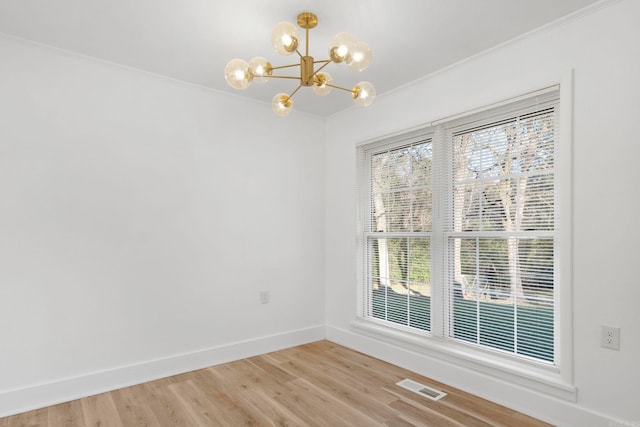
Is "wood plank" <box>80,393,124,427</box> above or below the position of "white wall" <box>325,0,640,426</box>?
below

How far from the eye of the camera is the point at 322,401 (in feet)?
8.68

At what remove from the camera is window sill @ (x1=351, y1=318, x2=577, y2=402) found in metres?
2.32

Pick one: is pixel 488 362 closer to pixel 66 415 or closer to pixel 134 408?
pixel 134 408

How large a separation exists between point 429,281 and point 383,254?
1.94 feet

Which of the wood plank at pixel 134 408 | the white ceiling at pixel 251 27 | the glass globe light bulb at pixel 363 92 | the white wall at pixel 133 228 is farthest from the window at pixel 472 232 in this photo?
the wood plank at pixel 134 408

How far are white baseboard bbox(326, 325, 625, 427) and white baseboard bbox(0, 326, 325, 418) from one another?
0.82m

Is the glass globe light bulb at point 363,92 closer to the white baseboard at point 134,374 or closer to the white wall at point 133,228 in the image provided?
the white wall at point 133,228

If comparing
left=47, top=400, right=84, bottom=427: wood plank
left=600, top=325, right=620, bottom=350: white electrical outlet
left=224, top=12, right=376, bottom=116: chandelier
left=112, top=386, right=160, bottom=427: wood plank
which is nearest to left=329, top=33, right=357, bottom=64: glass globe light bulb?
left=224, top=12, right=376, bottom=116: chandelier

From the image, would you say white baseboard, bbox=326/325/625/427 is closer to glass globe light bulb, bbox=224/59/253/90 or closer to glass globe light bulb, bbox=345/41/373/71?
glass globe light bulb, bbox=345/41/373/71

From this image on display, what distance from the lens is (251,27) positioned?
2426 mm

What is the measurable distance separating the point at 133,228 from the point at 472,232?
268 centimetres

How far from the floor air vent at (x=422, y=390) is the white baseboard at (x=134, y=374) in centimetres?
134

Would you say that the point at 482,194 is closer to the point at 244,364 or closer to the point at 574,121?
the point at 574,121

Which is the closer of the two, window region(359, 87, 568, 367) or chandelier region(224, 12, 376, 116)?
chandelier region(224, 12, 376, 116)
